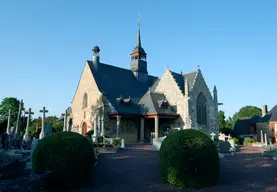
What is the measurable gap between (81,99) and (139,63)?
35.9 ft

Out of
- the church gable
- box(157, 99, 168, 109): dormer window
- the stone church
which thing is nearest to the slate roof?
the stone church

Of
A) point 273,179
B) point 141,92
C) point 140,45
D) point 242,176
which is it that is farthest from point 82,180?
point 140,45

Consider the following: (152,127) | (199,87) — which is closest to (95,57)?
(152,127)

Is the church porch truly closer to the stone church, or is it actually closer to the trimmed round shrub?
the stone church

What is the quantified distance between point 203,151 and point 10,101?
60268mm

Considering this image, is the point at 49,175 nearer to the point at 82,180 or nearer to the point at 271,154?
the point at 82,180

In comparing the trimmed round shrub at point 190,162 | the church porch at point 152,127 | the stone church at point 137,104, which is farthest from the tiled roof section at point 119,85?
the trimmed round shrub at point 190,162

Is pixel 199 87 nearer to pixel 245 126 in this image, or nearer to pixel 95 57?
pixel 95 57

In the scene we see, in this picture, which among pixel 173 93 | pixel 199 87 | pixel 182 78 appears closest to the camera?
pixel 173 93

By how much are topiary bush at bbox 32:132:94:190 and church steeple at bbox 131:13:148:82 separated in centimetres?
2842

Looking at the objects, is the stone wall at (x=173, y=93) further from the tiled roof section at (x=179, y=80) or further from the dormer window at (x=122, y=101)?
the dormer window at (x=122, y=101)

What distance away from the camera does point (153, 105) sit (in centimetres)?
2767

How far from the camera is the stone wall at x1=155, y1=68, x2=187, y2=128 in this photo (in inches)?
1118

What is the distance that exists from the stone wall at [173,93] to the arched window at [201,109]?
2.81 meters
